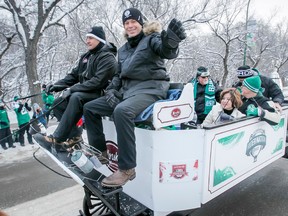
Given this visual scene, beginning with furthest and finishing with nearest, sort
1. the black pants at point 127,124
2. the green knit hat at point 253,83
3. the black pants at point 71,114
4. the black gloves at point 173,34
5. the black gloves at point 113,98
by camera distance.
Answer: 1. the green knit hat at point 253,83
2. the black pants at point 71,114
3. the black gloves at point 113,98
4. the black pants at point 127,124
5. the black gloves at point 173,34

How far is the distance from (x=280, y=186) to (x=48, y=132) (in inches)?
143

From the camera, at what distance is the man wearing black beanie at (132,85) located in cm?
215

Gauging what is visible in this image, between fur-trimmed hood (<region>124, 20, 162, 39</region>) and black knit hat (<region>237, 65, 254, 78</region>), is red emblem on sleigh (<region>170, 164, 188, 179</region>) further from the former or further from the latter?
black knit hat (<region>237, 65, 254, 78</region>)

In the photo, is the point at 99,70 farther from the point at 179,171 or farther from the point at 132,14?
the point at 179,171

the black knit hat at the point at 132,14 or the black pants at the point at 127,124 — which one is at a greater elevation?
the black knit hat at the point at 132,14

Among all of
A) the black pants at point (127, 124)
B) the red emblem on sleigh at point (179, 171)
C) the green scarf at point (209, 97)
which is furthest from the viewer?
the green scarf at point (209, 97)

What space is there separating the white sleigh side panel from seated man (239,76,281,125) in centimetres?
93

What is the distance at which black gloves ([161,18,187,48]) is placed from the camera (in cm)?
204

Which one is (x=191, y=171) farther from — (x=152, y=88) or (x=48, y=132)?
(x=48, y=132)

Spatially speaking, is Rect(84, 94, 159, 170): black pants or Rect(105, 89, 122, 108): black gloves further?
Rect(105, 89, 122, 108): black gloves

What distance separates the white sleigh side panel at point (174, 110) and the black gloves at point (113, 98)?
0.54 meters

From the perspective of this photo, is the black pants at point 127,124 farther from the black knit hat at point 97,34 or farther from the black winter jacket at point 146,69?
the black knit hat at point 97,34

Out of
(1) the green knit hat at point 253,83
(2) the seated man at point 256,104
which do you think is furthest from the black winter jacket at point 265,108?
(1) the green knit hat at point 253,83

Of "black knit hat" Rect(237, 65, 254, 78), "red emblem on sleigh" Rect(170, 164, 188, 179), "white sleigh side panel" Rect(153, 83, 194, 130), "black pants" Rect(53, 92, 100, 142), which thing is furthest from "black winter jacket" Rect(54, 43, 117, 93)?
"black knit hat" Rect(237, 65, 254, 78)
